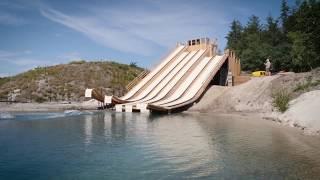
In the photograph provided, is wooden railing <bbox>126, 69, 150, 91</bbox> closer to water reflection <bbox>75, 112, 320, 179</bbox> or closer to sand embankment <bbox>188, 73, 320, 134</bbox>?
sand embankment <bbox>188, 73, 320, 134</bbox>

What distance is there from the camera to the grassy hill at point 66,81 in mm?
57875

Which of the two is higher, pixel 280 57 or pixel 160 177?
pixel 280 57

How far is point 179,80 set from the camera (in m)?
52.9

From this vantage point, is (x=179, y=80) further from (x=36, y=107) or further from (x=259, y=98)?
(x=36, y=107)

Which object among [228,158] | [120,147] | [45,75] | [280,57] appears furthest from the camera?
[280,57]

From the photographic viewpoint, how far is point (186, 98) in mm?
47719

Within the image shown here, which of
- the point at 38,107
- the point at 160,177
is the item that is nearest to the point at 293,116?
the point at 160,177

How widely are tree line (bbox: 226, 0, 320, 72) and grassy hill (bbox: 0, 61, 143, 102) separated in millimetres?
30085

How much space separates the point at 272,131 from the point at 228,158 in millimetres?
10511

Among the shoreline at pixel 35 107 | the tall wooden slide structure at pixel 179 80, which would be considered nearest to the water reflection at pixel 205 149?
the tall wooden slide structure at pixel 179 80

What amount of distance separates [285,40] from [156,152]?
Result: 90.9 metres

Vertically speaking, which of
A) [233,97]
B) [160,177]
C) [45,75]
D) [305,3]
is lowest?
[160,177]

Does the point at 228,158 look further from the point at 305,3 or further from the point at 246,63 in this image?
the point at 246,63

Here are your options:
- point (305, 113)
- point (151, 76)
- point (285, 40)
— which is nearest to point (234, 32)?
point (285, 40)
